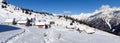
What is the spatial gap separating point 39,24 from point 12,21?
55.4 ft

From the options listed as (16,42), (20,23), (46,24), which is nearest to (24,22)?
(20,23)

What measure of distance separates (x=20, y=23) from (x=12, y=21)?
4.95 meters

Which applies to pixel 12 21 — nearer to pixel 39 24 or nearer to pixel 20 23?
pixel 20 23

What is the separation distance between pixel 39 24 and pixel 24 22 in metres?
10.8

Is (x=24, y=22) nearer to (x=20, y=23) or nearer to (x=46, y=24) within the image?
(x=20, y=23)

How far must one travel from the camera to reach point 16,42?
3825cm

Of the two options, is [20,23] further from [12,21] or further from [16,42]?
[16,42]

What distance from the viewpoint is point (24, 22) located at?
15338 centimetres

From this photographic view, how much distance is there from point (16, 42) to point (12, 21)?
116 meters

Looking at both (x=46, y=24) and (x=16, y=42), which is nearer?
(x=16, y=42)

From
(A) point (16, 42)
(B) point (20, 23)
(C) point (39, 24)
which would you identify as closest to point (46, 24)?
(C) point (39, 24)

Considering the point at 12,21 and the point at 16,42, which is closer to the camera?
the point at 16,42

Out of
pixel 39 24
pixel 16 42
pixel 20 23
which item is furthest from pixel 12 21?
pixel 16 42

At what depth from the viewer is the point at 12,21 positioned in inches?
5969
